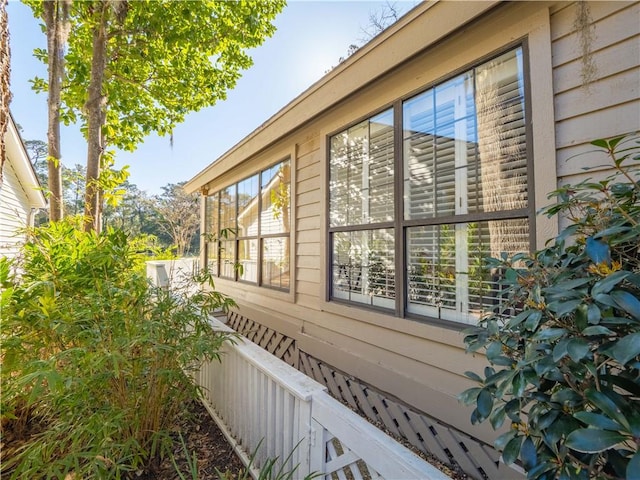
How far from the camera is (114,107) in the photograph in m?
6.71

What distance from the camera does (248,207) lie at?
5.50 meters

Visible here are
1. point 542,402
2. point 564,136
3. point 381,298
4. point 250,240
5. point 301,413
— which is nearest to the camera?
point 542,402

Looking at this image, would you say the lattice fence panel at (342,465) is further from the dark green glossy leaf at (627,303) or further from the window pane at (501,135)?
the window pane at (501,135)

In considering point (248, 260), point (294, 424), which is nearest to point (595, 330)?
point (294, 424)

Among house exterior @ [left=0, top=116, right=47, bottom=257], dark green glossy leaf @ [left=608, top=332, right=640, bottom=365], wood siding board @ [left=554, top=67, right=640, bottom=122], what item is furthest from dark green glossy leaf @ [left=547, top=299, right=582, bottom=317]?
house exterior @ [left=0, top=116, right=47, bottom=257]

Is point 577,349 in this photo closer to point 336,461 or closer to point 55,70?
point 336,461

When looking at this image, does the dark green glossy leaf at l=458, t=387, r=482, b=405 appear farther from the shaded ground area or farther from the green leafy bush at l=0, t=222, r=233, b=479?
the green leafy bush at l=0, t=222, r=233, b=479

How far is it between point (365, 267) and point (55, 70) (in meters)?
6.09

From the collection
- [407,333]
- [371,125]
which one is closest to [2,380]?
[407,333]

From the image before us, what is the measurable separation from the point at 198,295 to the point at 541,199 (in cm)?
238

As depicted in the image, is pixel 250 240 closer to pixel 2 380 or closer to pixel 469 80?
pixel 2 380

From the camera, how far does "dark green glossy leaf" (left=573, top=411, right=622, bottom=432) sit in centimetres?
67

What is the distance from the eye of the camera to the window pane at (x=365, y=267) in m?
2.83

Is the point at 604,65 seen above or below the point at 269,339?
above
